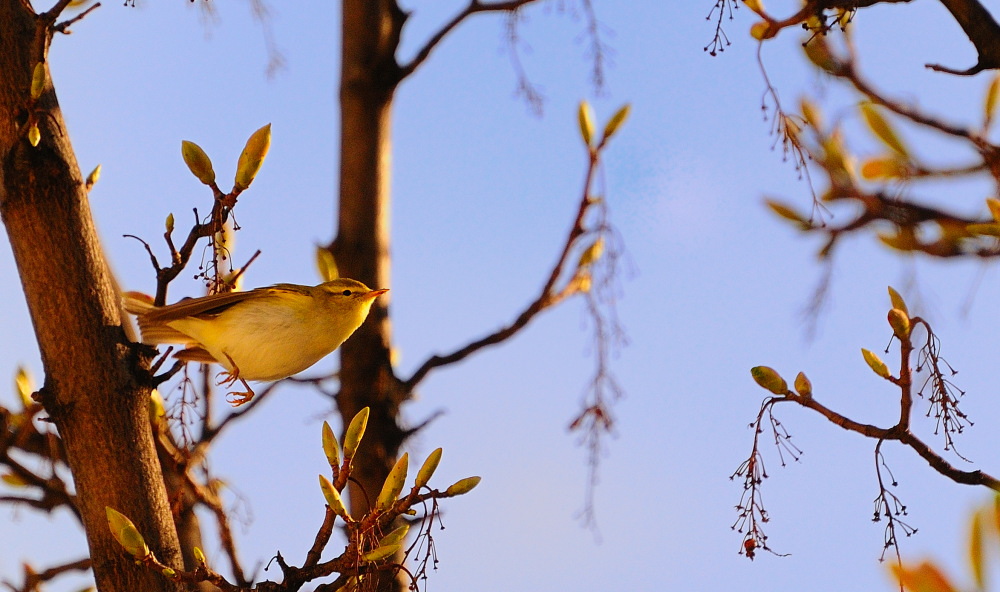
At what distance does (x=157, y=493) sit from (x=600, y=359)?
177 cm

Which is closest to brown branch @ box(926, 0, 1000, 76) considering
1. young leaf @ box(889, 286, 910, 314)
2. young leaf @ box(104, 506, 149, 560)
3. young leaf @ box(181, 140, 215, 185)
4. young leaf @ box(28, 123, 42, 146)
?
young leaf @ box(889, 286, 910, 314)

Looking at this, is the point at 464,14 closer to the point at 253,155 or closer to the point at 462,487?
the point at 253,155

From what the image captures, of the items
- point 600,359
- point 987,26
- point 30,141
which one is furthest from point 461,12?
point 987,26

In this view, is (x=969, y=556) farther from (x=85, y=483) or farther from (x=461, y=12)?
(x=461, y=12)

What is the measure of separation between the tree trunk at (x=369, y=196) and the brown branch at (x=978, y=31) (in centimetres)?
229

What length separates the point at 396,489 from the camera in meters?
1.79

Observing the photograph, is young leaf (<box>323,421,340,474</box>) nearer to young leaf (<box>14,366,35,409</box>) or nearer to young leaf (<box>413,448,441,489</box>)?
young leaf (<box>413,448,441,489</box>)

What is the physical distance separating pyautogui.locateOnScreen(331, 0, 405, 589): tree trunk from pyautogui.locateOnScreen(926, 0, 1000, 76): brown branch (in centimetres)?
229

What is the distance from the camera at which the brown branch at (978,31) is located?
185 cm

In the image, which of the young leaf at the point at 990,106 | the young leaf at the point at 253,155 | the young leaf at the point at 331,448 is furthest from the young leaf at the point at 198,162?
the young leaf at the point at 990,106

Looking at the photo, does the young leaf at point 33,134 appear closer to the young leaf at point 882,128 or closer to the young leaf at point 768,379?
the young leaf at point 768,379

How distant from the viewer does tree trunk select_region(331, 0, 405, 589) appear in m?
3.49

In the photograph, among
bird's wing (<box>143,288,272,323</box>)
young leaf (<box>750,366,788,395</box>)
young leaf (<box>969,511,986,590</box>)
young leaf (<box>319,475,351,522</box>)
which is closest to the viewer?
young leaf (<box>969,511,986,590</box>)

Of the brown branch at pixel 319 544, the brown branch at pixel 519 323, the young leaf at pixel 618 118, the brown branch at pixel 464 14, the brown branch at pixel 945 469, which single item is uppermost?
the brown branch at pixel 464 14
